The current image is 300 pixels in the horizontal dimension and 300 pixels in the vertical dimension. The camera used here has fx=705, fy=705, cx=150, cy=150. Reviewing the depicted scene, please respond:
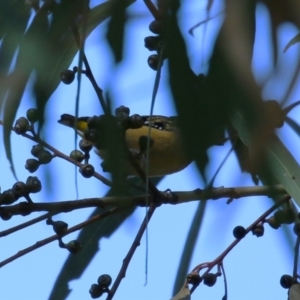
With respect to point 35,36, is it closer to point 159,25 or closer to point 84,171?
point 159,25

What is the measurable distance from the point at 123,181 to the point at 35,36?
0.25 m

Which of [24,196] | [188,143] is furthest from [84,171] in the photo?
[188,143]

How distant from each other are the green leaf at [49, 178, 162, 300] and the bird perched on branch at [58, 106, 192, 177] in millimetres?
214

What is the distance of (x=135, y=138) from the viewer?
1568 millimetres

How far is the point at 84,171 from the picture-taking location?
112 cm

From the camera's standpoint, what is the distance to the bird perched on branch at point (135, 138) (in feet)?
2.17

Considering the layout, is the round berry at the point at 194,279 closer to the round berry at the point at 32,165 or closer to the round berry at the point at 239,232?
the round berry at the point at 239,232

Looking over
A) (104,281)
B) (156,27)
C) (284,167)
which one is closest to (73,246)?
(104,281)

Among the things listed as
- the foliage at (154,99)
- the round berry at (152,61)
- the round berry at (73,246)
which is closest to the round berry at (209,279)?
the foliage at (154,99)

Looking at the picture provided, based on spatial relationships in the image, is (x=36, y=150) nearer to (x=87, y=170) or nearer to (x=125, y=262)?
(x=87, y=170)

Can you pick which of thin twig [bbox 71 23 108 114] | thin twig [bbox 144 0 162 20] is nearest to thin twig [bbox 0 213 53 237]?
thin twig [bbox 71 23 108 114]

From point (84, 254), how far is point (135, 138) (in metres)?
0.29

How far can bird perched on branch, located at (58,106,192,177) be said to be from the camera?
26.0 inches

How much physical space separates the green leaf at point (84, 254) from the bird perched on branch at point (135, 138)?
21 centimetres
